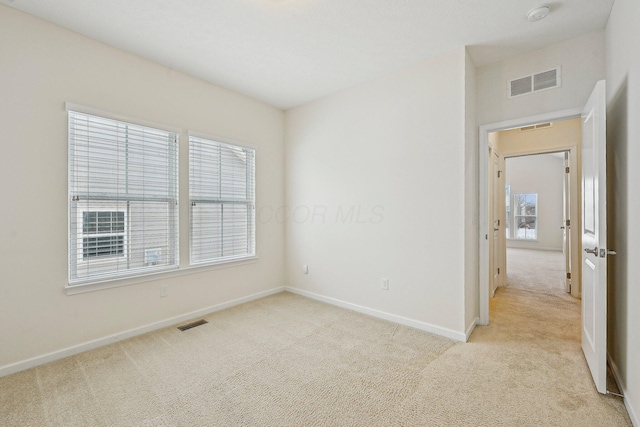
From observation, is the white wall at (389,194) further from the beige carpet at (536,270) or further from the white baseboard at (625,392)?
the beige carpet at (536,270)

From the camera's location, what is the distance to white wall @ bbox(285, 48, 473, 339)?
9.38 ft

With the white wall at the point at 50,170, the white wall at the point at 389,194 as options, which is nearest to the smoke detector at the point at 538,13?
the white wall at the point at 389,194

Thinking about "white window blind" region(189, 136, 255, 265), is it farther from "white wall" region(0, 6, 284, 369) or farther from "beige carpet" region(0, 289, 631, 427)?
"beige carpet" region(0, 289, 631, 427)

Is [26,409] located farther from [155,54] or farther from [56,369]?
[155,54]

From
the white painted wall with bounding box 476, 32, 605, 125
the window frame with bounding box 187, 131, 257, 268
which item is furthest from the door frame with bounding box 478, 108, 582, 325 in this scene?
the window frame with bounding box 187, 131, 257, 268

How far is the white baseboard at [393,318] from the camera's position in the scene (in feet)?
9.29

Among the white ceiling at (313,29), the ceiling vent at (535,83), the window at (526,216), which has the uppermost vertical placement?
the white ceiling at (313,29)

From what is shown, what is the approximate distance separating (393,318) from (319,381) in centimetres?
141

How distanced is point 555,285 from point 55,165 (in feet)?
22.2

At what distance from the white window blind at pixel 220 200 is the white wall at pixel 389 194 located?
706mm

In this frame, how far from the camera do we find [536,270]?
237 inches

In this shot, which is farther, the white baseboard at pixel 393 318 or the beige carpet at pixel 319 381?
the white baseboard at pixel 393 318

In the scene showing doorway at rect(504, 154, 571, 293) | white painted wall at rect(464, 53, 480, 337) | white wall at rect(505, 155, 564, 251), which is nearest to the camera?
white painted wall at rect(464, 53, 480, 337)

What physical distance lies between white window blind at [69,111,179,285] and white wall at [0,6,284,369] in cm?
11
